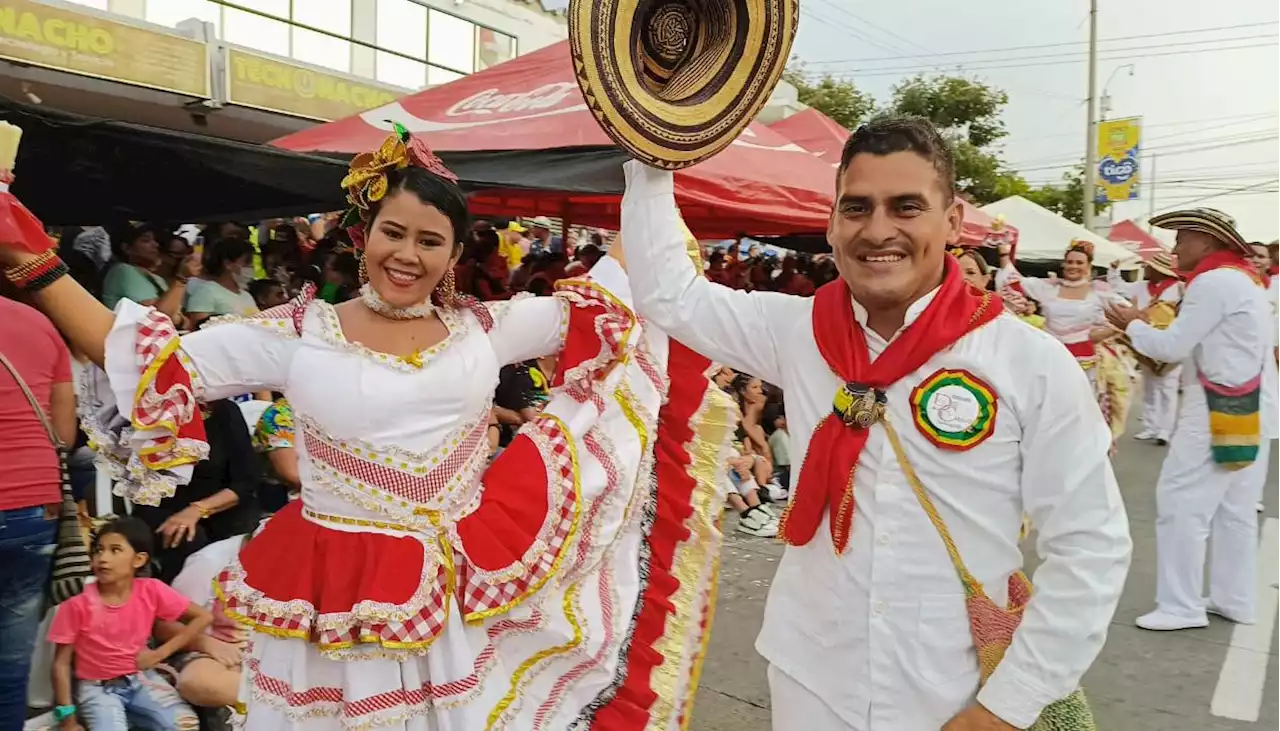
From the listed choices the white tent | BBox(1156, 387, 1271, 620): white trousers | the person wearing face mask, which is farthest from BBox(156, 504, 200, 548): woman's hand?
the white tent

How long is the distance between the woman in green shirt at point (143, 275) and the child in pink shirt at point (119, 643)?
1458mm

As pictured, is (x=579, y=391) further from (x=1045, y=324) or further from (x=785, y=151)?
(x=1045, y=324)

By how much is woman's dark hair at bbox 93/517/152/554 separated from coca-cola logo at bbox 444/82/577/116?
3.36m

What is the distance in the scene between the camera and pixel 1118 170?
25234 mm

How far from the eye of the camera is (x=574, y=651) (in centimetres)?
258

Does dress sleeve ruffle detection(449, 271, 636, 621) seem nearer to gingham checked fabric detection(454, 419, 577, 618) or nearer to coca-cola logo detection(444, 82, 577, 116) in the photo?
gingham checked fabric detection(454, 419, 577, 618)

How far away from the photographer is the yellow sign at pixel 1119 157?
24.9m

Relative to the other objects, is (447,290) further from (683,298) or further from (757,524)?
(757,524)

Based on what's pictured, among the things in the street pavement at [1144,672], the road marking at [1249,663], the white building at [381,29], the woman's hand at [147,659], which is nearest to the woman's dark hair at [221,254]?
the woman's hand at [147,659]

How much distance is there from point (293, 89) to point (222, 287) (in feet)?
19.5

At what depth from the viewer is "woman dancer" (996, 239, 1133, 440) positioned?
740 centimetres

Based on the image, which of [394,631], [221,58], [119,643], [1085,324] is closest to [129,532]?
[119,643]

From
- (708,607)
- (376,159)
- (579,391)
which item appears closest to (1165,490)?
(708,607)

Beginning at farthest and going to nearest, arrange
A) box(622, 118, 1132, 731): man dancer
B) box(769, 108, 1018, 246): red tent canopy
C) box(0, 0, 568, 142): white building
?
box(769, 108, 1018, 246): red tent canopy, box(0, 0, 568, 142): white building, box(622, 118, 1132, 731): man dancer
